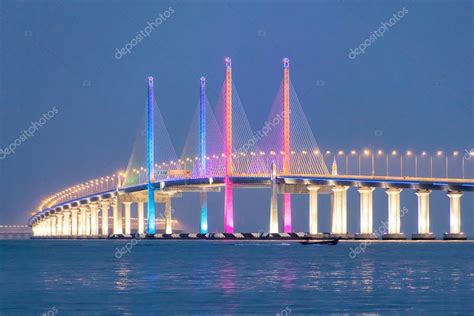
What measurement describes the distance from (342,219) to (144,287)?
76.7 metres

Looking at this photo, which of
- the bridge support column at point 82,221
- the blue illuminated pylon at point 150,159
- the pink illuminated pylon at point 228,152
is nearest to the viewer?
the pink illuminated pylon at point 228,152

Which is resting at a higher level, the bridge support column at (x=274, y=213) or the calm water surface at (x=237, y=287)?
the bridge support column at (x=274, y=213)

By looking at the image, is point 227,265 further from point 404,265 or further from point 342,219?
point 342,219

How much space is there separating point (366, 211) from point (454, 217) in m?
8.56

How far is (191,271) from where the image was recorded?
6059 centimetres

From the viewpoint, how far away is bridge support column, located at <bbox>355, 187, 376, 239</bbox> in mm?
122562

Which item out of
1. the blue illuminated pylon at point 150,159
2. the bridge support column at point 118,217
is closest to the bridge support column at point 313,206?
the blue illuminated pylon at point 150,159

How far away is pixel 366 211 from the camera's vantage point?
4843 inches

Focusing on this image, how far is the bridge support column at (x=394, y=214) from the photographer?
12056 cm

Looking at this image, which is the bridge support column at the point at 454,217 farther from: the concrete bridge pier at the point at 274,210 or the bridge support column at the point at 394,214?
the concrete bridge pier at the point at 274,210

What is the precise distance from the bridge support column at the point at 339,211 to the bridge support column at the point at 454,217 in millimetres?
9781

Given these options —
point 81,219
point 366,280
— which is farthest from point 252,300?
point 81,219

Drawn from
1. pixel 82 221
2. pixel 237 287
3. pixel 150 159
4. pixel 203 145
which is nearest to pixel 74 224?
pixel 82 221

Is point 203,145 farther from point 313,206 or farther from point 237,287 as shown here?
point 237,287
